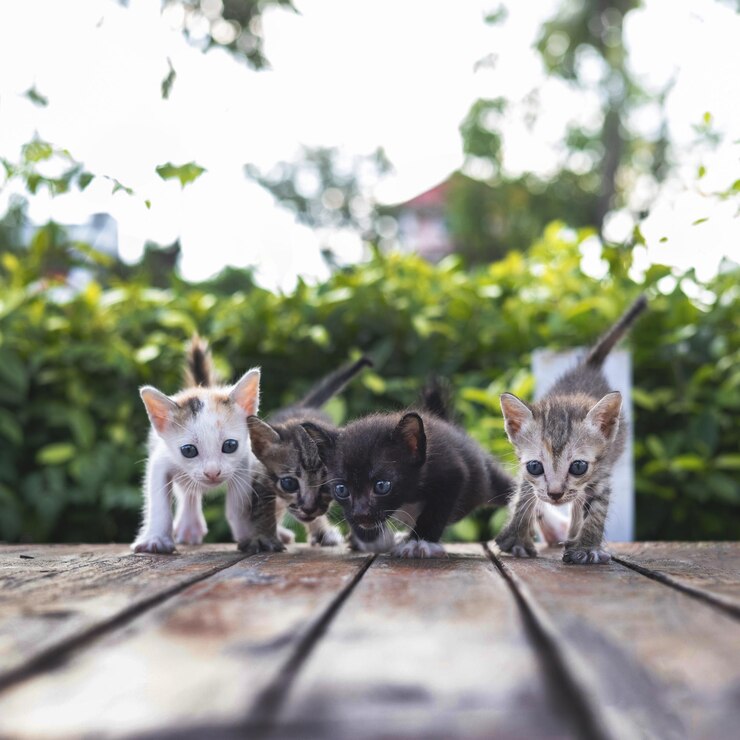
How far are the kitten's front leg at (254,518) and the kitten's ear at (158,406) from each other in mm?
334

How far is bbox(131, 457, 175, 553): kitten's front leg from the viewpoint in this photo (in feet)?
9.50

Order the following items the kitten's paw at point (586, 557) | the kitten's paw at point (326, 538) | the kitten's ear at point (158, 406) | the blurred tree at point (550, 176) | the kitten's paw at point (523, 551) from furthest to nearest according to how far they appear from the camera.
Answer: the blurred tree at point (550, 176), the kitten's paw at point (326, 538), the kitten's ear at point (158, 406), the kitten's paw at point (523, 551), the kitten's paw at point (586, 557)

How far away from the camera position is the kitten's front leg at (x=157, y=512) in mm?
2895

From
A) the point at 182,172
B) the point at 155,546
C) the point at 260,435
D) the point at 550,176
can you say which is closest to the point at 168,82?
the point at 182,172

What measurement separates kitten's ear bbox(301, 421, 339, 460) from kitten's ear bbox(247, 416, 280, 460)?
17cm

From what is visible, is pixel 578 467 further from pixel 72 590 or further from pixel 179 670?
pixel 179 670

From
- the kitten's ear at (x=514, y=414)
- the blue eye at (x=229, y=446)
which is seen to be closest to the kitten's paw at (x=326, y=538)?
the blue eye at (x=229, y=446)

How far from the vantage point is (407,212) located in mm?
36656

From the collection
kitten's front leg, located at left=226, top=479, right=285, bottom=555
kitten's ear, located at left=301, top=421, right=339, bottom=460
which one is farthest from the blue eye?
kitten's ear, located at left=301, top=421, right=339, bottom=460

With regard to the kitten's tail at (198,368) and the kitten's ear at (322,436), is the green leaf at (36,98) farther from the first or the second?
the kitten's ear at (322,436)

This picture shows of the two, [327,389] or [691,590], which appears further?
[327,389]

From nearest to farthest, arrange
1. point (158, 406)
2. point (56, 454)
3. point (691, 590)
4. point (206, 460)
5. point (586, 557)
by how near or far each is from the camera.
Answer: point (691, 590), point (586, 557), point (206, 460), point (158, 406), point (56, 454)

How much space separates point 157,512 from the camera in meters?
3.01

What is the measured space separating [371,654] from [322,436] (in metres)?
1.50
